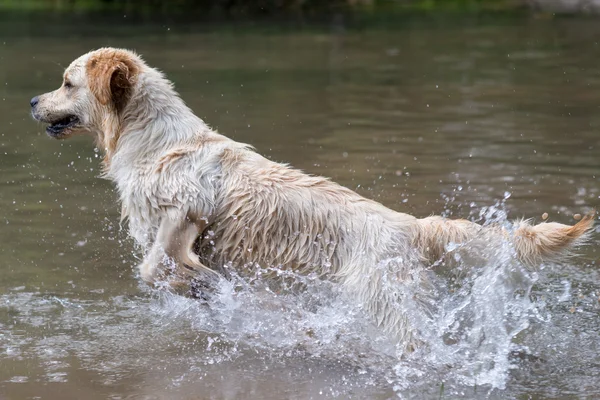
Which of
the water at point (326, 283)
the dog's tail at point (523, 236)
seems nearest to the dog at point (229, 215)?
the dog's tail at point (523, 236)

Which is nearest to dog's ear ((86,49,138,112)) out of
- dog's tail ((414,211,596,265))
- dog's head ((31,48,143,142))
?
dog's head ((31,48,143,142))

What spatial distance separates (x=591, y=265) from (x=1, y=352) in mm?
4421

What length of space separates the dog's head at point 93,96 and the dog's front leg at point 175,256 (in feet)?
2.73

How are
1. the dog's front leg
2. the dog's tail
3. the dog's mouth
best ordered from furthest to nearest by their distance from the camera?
the dog's mouth → the dog's front leg → the dog's tail

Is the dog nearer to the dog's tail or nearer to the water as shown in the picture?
the dog's tail

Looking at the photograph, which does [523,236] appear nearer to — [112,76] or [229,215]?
[229,215]

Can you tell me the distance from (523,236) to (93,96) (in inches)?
114

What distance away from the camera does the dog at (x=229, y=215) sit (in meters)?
5.38

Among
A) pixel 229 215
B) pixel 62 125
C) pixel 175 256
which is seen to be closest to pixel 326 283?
pixel 229 215

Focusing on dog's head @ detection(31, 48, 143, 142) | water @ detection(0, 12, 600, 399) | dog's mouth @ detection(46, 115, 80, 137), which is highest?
dog's head @ detection(31, 48, 143, 142)

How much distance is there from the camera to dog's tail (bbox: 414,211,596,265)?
531 cm

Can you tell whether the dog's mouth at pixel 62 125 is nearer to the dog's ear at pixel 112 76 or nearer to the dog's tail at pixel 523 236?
the dog's ear at pixel 112 76

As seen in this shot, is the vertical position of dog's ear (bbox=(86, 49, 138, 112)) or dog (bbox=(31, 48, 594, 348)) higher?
dog's ear (bbox=(86, 49, 138, 112))

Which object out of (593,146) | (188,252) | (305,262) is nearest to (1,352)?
(188,252)
